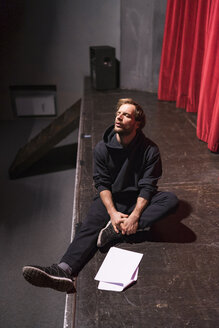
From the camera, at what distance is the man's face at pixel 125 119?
5.02 feet

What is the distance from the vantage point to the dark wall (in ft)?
12.5

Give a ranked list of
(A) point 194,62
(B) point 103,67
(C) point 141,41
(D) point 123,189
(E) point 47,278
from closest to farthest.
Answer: (E) point 47,278
(D) point 123,189
(A) point 194,62
(C) point 141,41
(B) point 103,67

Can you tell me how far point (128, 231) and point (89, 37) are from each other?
12.5ft

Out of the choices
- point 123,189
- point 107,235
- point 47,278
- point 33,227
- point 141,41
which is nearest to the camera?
point 47,278

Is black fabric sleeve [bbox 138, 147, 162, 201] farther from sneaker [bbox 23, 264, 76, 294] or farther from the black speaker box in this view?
the black speaker box

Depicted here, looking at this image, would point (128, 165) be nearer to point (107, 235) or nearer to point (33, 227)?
point (107, 235)

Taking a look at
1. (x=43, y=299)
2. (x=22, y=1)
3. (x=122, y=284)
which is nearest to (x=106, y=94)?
(x=22, y=1)

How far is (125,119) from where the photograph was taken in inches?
60.1

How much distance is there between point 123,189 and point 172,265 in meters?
0.48

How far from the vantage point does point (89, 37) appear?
15.1 feet

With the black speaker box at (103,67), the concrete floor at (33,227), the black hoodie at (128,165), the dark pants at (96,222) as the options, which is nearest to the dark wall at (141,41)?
the black speaker box at (103,67)

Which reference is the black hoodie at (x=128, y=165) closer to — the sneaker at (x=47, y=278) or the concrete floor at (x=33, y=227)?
the sneaker at (x=47, y=278)

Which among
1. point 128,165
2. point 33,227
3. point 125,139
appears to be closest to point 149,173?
point 128,165

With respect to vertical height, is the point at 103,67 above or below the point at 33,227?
above
